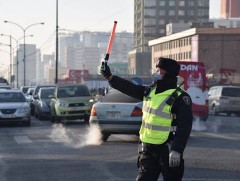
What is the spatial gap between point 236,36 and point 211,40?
411 cm

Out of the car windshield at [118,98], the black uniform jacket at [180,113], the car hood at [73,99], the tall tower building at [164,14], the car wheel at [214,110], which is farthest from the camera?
the tall tower building at [164,14]

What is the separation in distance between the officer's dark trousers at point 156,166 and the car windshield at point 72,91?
22448mm

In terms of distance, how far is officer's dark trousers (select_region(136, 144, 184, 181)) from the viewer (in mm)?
6966

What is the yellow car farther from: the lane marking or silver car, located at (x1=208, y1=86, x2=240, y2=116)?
silver car, located at (x1=208, y1=86, x2=240, y2=116)

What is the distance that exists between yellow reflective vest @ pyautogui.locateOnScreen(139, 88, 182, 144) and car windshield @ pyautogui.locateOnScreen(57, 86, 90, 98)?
22.4 m

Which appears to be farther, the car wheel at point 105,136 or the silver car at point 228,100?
the silver car at point 228,100

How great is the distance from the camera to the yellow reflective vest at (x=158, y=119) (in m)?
6.99

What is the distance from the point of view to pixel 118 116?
60.5 ft

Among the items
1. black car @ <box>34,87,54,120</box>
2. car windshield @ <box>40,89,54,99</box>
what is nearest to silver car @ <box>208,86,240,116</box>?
black car @ <box>34,87,54,120</box>

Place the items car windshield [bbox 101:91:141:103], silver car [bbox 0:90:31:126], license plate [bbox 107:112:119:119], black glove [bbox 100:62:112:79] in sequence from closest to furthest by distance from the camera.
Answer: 1. black glove [bbox 100:62:112:79]
2. license plate [bbox 107:112:119:119]
3. car windshield [bbox 101:91:141:103]
4. silver car [bbox 0:90:31:126]

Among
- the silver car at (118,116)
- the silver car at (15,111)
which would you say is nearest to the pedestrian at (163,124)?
the silver car at (118,116)

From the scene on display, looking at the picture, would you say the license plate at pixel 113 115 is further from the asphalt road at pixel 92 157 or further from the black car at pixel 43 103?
the black car at pixel 43 103

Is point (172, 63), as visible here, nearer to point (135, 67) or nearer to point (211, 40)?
point (211, 40)

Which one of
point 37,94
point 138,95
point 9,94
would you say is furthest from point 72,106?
point 138,95
